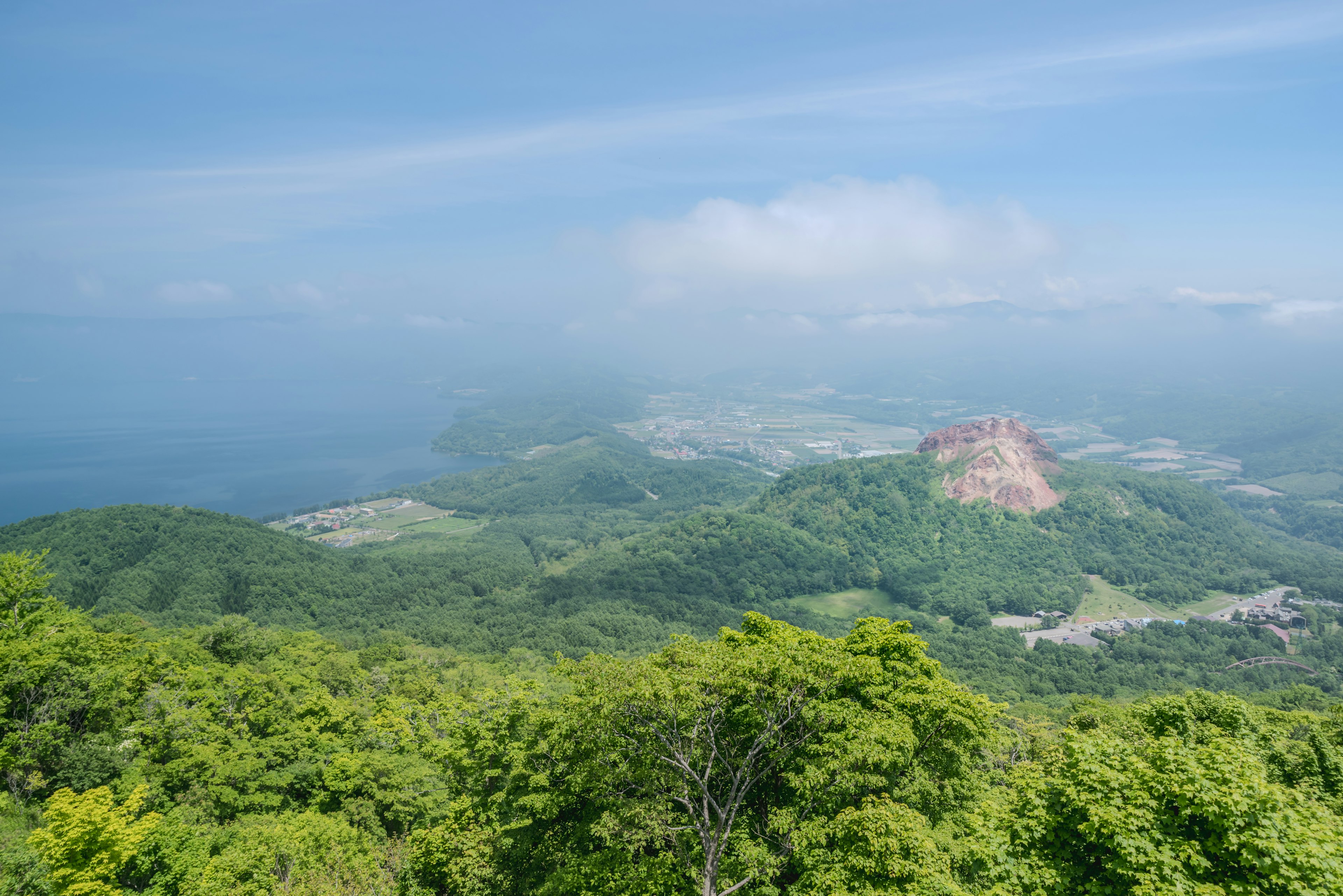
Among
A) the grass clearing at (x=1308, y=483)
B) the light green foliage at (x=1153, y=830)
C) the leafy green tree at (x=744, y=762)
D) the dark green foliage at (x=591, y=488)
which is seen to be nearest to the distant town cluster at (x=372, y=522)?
the dark green foliage at (x=591, y=488)

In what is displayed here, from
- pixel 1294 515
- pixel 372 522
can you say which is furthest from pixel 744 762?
pixel 1294 515

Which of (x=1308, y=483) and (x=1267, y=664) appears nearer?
(x=1267, y=664)

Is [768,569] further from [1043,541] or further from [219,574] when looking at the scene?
[219,574]

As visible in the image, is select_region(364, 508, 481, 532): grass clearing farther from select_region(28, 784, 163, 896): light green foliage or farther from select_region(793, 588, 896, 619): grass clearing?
select_region(28, 784, 163, 896): light green foliage

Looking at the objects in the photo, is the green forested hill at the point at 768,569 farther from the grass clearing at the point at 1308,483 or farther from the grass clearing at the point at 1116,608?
the grass clearing at the point at 1308,483

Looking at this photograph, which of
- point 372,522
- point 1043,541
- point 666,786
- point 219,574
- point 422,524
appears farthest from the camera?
point 422,524

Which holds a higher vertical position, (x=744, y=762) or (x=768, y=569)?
(x=744, y=762)
